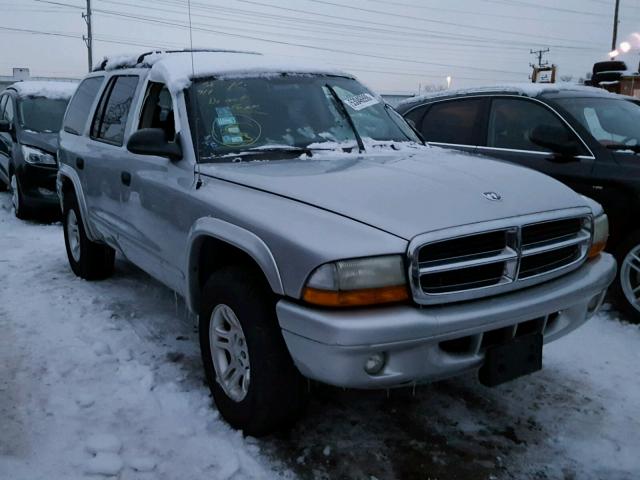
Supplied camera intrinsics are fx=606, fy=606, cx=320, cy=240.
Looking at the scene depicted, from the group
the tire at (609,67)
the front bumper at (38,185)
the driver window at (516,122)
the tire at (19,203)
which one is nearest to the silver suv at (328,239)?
the driver window at (516,122)

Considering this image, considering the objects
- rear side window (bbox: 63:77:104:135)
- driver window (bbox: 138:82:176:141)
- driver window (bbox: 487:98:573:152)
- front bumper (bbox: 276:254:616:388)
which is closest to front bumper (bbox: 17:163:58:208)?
rear side window (bbox: 63:77:104:135)

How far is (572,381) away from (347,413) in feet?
4.65

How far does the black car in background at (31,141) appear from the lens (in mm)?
8242

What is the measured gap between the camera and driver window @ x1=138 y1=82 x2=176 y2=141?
3.78m

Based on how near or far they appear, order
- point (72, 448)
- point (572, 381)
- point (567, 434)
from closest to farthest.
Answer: point (72, 448), point (567, 434), point (572, 381)

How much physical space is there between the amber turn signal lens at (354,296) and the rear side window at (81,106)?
3.54 m

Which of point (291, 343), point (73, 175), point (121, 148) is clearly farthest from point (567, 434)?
point (73, 175)

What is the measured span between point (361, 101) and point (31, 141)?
618 cm

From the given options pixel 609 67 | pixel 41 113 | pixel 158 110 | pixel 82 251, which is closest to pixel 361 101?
pixel 158 110

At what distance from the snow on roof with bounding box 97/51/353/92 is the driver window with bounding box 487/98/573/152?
167 cm

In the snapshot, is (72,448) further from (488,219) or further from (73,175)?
(73,175)

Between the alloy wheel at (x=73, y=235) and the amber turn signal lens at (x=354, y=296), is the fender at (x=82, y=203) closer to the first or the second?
the alloy wheel at (x=73, y=235)

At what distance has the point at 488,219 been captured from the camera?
257 cm

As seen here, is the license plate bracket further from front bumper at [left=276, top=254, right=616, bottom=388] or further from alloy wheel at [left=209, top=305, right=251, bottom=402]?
alloy wheel at [left=209, top=305, right=251, bottom=402]
